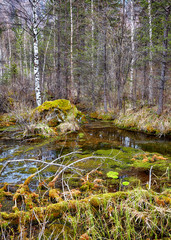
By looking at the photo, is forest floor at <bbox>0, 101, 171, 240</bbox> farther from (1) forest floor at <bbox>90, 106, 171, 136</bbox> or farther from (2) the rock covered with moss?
(2) the rock covered with moss

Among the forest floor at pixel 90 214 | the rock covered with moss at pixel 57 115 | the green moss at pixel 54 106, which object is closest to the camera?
the forest floor at pixel 90 214

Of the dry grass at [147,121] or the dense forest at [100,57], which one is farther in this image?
the dense forest at [100,57]

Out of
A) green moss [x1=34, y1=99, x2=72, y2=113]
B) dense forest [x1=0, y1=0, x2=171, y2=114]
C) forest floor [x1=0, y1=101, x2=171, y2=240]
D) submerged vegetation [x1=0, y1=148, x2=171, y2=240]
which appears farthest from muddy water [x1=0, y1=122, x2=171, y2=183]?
dense forest [x1=0, y1=0, x2=171, y2=114]

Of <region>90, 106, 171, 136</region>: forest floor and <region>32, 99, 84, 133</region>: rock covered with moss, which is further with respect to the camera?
<region>32, 99, 84, 133</region>: rock covered with moss

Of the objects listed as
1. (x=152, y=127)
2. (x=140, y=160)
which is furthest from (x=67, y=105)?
(x=140, y=160)

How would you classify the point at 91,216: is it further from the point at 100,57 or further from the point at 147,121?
the point at 100,57

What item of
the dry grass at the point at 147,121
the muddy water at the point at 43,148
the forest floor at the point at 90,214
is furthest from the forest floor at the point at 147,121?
the forest floor at the point at 90,214

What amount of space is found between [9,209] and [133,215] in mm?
1512

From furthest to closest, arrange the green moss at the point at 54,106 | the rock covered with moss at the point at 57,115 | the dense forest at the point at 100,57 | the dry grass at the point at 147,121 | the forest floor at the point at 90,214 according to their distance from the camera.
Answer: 1. the dense forest at the point at 100,57
2. the green moss at the point at 54,106
3. the rock covered with moss at the point at 57,115
4. the dry grass at the point at 147,121
5. the forest floor at the point at 90,214

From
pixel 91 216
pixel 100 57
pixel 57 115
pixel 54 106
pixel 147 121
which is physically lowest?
pixel 91 216

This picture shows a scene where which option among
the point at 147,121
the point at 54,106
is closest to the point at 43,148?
the point at 54,106

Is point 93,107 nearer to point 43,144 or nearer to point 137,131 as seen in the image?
point 137,131

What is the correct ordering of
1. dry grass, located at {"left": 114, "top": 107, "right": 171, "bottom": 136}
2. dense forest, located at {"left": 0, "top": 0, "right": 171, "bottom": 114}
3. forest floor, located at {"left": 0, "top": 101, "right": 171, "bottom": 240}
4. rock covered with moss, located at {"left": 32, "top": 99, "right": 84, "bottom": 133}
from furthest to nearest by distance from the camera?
1. dense forest, located at {"left": 0, "top": 0, "right": 171, "bottom": 114}
2. rock covered with moss, located at {"left": 32, "top": 99, "right": 84, "bottom": 133}
3. dry grass, located at {"left": 114, "top": 107, "right": 171, "bottom": 136}
4. forest floor, located at {"left": 0, "top": 101, "right": 171, "bottom": 240}

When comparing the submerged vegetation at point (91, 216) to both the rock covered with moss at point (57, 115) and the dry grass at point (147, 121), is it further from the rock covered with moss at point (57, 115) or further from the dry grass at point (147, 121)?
the rock covered with moss at point (57, 115)
